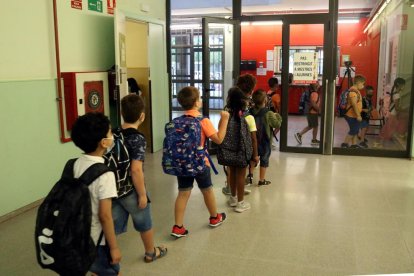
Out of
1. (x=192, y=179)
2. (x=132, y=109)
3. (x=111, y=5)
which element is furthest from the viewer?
A: (x=111, y=5)

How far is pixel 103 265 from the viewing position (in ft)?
6.81

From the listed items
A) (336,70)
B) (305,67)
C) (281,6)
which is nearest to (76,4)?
(305,67)

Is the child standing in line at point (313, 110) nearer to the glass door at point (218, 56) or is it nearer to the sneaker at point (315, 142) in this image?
the sneaker at point (315, 142)

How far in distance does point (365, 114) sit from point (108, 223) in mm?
5166

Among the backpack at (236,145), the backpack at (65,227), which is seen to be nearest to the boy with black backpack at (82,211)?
the backpack at (65,227)

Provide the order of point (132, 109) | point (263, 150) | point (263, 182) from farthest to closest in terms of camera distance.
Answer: point (263, 182) → point (263, 150) → point (132, 109)

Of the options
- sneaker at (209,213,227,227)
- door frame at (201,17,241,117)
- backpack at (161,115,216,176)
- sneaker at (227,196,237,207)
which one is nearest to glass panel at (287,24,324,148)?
door frame at (201,17,241,117)

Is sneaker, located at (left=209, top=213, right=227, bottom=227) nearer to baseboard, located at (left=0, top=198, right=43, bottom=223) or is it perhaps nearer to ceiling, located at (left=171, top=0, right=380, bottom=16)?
baseboard, located at (left=0, top=198, right=43, bottom=223)

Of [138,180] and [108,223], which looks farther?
[138,180]

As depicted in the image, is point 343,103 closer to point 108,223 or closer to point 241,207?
point 241,207

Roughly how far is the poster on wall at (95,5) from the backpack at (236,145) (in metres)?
2.29

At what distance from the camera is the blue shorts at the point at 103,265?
79.6 inches

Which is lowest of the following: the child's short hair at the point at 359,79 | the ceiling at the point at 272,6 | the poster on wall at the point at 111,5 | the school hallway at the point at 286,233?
the school hallway at the point at 286,233

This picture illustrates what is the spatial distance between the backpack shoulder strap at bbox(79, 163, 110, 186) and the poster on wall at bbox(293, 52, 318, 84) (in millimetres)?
4841
